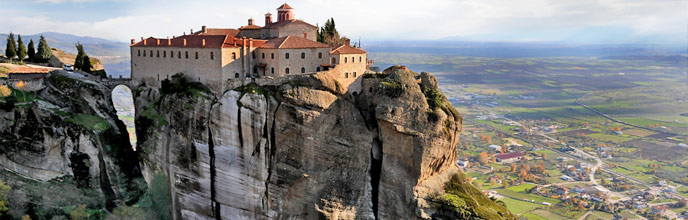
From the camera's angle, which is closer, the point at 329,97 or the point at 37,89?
the point at 329,97

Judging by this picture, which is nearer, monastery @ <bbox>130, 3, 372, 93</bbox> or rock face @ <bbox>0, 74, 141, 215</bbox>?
monastery @ <bbox>130, 3, 372, 93</bbox>

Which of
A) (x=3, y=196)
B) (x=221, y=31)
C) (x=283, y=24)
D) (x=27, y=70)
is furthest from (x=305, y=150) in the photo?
(x=27, y=70)

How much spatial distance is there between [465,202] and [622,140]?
338ft

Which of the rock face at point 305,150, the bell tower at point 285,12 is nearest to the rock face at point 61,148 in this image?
the rock face at point 305,150

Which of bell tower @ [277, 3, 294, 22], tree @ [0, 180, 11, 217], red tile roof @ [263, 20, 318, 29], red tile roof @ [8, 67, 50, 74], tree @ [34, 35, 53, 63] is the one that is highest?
bell tower @ [277, 3, 294, 22]

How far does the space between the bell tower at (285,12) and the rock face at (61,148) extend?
17891mm

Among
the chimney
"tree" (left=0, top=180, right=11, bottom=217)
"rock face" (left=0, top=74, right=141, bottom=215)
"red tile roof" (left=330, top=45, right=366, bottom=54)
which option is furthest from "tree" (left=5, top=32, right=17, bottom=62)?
"red tile roof" (left=330, top=45, right=366, bottom=54)

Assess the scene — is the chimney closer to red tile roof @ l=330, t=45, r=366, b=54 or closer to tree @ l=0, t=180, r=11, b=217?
Result: red tile roof @ l=330, t=45, r=366, b=54

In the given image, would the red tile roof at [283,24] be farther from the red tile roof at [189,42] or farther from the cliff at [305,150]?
the cliff at [305,150]

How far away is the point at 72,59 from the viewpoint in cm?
5888

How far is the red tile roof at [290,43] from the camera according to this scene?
1701 inches

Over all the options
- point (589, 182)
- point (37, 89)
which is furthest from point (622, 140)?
point (37, 89)

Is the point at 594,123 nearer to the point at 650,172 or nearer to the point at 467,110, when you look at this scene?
the point at 467,110

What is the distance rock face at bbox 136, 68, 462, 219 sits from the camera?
40531 mm
